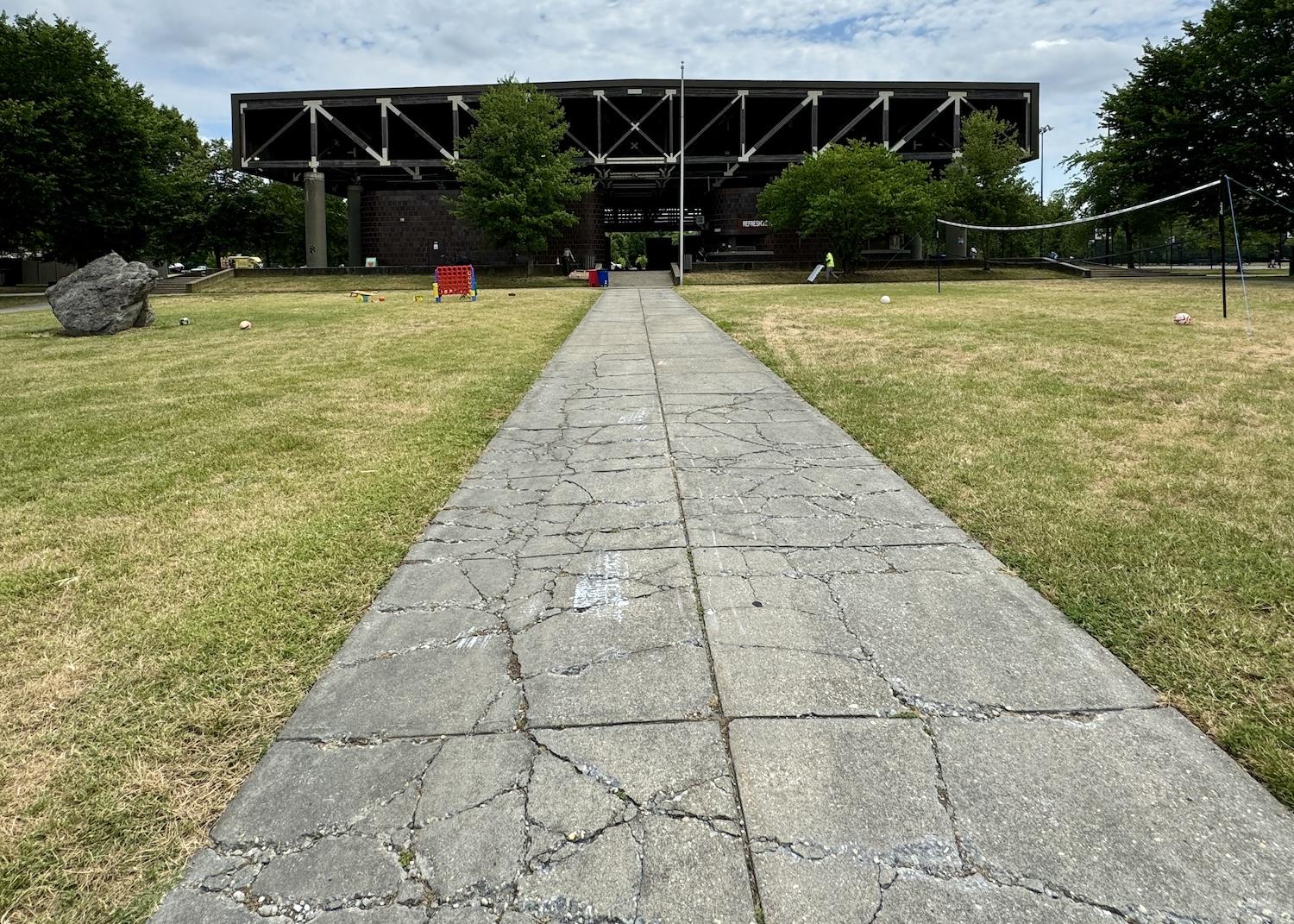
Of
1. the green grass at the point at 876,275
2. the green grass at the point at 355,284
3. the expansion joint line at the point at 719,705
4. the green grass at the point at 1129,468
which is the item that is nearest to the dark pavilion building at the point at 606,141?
the green grass at the point at 876,275

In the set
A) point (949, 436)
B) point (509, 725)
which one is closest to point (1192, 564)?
point (949, 436)

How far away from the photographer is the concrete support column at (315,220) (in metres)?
48.6

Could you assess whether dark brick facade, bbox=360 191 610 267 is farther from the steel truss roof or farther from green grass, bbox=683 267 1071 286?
green grass, bbox=683 267 1071 286

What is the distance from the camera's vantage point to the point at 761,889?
6.17 feet

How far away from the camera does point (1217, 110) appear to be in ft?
119

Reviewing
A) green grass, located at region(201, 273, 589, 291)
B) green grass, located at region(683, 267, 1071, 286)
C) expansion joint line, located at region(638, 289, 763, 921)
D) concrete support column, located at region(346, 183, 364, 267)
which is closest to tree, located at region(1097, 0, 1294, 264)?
green grass, located at region(683, 267, 1071, 286)

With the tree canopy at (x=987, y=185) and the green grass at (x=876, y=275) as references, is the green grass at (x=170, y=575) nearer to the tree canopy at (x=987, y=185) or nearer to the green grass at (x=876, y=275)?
the green grass at (x=876, y=275)

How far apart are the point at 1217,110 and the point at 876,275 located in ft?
56.8

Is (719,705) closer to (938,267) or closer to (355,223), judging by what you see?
(938,267)

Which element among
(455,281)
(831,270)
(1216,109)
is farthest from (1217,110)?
(455,281)

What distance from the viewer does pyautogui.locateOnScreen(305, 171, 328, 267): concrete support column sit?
4856cm

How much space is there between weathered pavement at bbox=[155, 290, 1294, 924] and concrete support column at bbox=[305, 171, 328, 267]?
50.6 meters

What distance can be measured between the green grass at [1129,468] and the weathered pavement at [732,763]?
31 cm

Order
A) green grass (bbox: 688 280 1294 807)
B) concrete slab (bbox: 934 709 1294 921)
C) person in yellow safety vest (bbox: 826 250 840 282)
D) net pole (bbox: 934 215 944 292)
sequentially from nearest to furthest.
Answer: concrete slab (bbox: 934 709 1294 921) < green grass (bbox: 688 280 1294 807) < net pole (bbox: 934 215 944 292) < person in yellow safety vest (bbox: 826 250 840 282)
